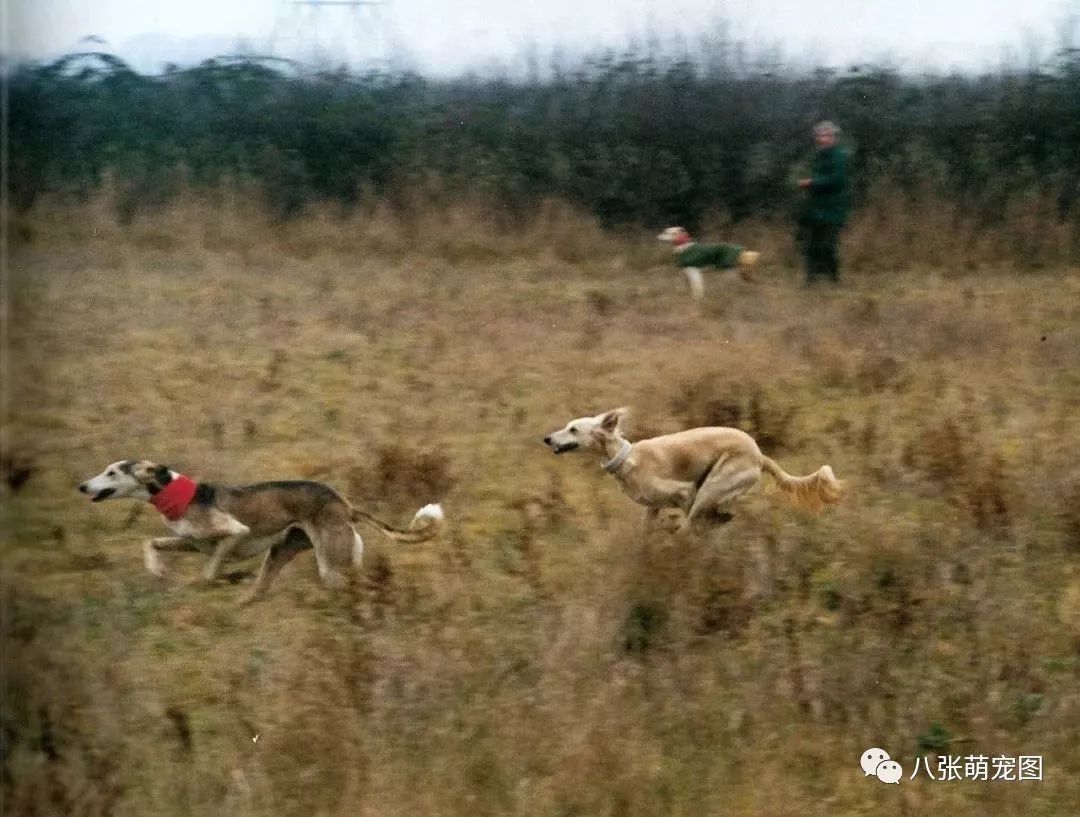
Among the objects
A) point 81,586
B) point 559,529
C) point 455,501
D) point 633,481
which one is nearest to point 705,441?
point 633,481

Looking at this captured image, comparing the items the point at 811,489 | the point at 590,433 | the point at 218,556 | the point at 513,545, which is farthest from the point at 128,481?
the point at 811,489

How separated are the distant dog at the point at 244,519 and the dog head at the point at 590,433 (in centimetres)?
107

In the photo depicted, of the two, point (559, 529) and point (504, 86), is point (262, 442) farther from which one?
point (504, 86)

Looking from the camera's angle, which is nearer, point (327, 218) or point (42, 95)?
point (42, 95)

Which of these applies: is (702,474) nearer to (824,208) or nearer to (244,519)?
(244,519)

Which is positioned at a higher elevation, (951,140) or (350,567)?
(951,140)

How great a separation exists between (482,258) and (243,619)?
3.25 m

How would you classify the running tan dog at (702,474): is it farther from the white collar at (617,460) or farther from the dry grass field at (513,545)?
the dry grass field at (513,545)

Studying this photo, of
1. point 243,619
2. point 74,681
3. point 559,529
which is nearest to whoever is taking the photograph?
point 74,681

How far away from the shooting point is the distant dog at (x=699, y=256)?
9.20 m

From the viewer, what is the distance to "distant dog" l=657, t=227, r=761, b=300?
Answer: 9.20m

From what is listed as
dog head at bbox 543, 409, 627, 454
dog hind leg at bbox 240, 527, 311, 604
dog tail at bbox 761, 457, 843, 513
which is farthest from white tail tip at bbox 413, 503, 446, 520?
dog tail at bbox 761, 457, 843, 513

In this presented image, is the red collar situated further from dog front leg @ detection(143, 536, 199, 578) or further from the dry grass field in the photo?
the dry grass field

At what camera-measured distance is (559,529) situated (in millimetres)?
6363
